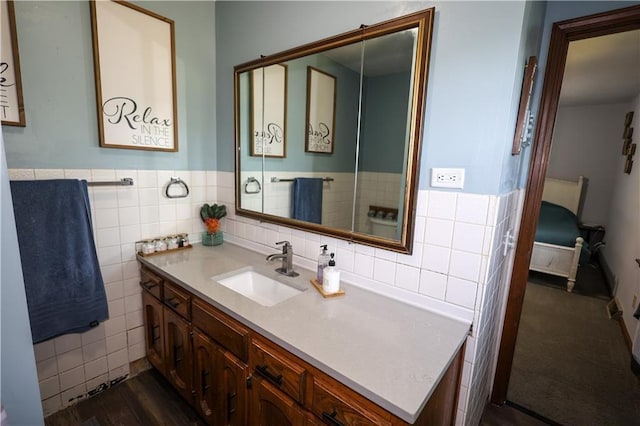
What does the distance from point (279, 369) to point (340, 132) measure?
1.19 m

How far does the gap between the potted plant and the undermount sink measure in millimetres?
568

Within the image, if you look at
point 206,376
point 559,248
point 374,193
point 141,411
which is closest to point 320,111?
point 374,193

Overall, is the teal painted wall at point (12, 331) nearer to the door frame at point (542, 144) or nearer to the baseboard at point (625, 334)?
the door frame at point (542, 144)

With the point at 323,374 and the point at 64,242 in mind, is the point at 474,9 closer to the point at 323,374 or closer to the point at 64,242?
the point at 323,374

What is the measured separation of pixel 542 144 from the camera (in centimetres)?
155

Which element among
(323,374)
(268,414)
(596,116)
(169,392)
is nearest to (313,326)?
(323,374)

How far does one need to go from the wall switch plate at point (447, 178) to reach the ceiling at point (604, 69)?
1.76 m

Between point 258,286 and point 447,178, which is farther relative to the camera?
point 258,286

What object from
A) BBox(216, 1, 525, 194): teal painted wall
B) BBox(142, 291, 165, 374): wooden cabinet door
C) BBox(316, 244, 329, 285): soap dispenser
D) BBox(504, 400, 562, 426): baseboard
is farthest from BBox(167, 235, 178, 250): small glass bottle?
BBox(504, 400, 562, 426): baseboard

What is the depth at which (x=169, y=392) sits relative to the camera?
6.07 ft

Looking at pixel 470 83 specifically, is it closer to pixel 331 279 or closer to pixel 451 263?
pixel 451 263

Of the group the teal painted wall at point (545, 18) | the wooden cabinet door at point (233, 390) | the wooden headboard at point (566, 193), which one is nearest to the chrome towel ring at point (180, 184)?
the wooden cabinet door at point (233, 390)

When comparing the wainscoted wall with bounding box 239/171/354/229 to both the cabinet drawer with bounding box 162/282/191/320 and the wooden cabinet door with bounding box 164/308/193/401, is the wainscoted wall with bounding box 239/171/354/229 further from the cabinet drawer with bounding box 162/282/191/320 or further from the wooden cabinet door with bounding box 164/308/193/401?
the wooden cabinet door with bounding box 164/308/193/401

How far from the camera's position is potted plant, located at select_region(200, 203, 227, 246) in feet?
6.95
